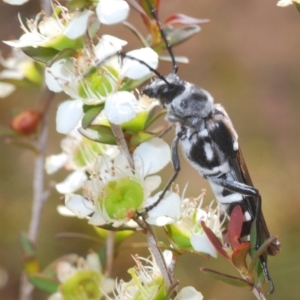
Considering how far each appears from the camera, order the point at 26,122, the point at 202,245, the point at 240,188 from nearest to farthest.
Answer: the point at 202,245, the point at 240,188, the point at 26,122

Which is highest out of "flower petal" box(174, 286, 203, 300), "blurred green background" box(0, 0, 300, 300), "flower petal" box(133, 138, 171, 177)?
"flower petal" box(133, 138, 171, 177)

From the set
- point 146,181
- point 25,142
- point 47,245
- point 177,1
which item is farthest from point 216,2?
point 146,181

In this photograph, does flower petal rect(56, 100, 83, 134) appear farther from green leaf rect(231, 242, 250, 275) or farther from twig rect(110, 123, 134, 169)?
green leaf rect(231, 242, 250, 275)

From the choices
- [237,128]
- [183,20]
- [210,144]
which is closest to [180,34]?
[183,20]

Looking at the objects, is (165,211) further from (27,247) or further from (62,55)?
(27,247)

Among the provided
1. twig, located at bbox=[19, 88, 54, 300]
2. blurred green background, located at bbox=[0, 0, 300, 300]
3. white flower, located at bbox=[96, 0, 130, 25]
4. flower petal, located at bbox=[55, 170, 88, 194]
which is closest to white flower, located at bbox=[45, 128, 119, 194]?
flower petal, located at bbox=[55, 170, 88, 194]

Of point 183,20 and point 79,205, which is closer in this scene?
point 79,205

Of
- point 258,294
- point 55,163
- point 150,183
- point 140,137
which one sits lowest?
point 55,163
